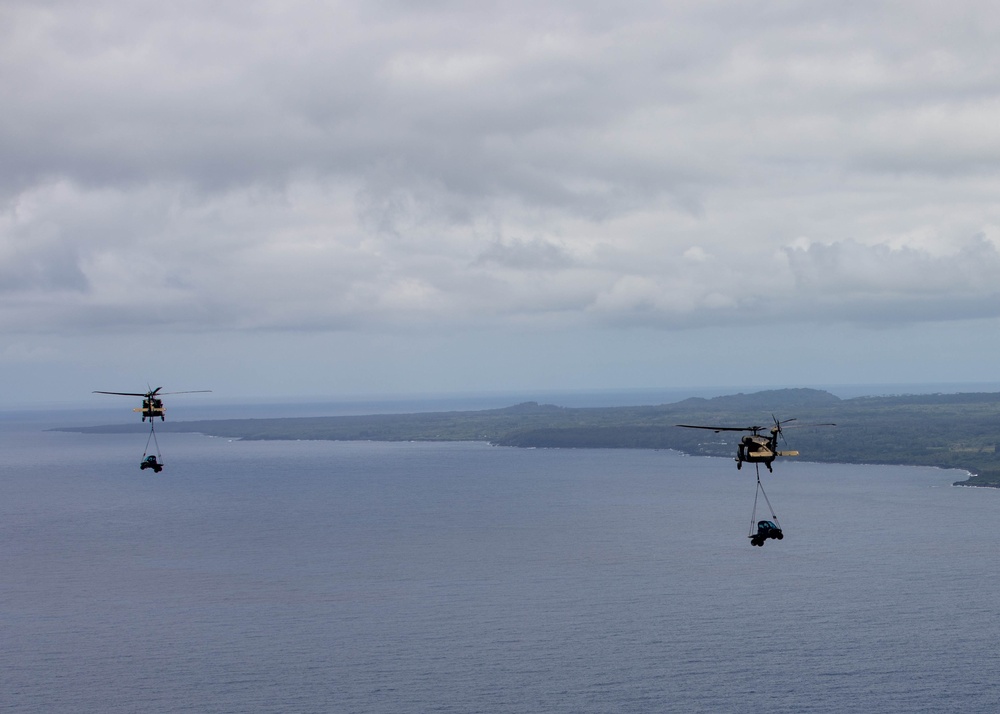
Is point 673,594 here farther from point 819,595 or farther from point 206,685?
point 206,685

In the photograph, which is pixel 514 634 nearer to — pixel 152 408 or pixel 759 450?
pixel 152 408

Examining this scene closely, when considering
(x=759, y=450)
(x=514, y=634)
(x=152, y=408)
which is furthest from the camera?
(x=514, y=634)

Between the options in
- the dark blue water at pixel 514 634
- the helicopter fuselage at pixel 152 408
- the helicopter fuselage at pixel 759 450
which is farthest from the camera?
the dark blue water at pixel 514 634

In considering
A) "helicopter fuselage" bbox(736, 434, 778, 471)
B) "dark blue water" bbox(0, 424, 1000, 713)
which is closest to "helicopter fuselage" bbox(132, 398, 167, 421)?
"dark blue water" bbox(0, 424, 1000, 713)

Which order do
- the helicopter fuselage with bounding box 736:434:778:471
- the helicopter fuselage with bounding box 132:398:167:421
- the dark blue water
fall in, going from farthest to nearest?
the dark blue water, the helicopter fuselage with bounding box 132:398:167:421, the helicopter fuselage with bounding box 736:434:778:471

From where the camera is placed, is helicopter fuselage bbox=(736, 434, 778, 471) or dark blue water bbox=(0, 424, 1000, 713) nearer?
helicopter fuselage bbox=(736, 434, 778, 471)

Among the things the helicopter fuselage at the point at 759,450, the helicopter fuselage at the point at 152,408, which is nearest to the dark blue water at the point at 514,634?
the helicopter fuselage at the point at 152,408

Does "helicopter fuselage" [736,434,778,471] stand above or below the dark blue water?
above

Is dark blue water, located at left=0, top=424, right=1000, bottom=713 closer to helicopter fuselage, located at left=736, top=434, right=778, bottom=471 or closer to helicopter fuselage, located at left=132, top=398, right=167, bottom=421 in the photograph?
helicopter fuselage, located at left=132, top=398, right=167, bottom=421

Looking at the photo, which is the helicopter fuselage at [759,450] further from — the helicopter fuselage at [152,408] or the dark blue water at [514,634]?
the helicopter fuselage at [152,408]

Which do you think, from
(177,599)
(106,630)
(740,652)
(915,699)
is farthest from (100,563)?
(915,699)

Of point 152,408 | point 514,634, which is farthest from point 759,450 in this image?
point 514,634
